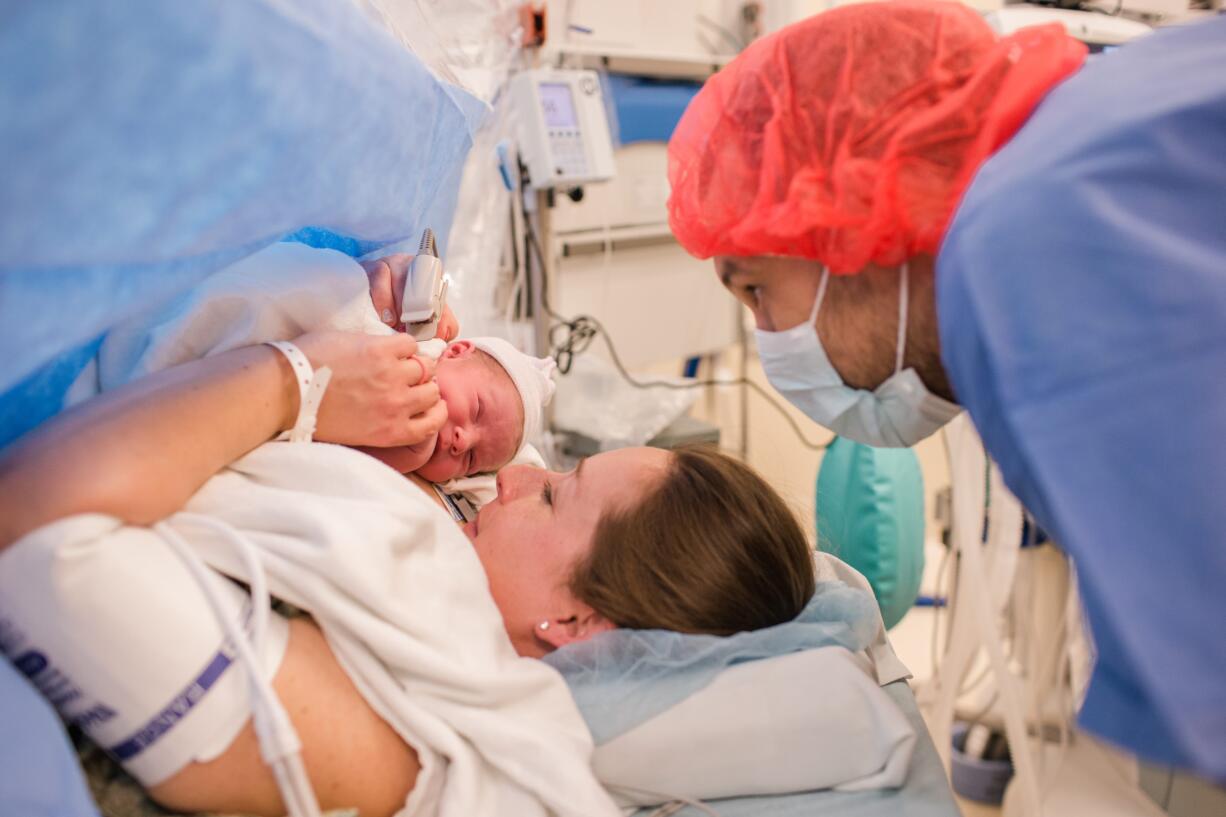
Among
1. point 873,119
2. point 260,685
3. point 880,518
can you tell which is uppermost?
point 873,119

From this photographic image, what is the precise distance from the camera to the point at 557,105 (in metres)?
2.17

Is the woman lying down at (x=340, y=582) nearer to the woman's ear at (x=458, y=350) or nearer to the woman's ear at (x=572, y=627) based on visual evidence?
the woman's ear at (x=572, y=627)

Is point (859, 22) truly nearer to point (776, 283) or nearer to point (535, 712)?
point (776, 283)

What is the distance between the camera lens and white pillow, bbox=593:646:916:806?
0.89 metres

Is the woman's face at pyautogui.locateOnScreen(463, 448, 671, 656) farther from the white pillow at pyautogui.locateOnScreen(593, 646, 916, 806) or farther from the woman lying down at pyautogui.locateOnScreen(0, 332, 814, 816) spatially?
the white pillow at pyautogui.locateOnScreen(593, 646, 916, 806)

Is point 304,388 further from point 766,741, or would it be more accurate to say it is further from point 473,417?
point 766,741

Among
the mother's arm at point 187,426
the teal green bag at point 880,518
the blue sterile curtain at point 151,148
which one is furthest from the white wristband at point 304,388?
the teal green bag at point 880,518

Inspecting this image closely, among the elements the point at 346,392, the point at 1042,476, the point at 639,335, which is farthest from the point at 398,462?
the point at 639,335

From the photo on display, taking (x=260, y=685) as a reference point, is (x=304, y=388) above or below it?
above

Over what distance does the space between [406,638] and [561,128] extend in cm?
162

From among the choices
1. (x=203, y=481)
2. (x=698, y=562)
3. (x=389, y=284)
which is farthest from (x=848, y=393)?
(x=203, y=481)

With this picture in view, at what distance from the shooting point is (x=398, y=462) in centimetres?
114

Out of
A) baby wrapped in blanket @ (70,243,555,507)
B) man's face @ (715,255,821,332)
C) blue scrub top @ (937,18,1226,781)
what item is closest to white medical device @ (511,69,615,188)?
baby wrapped in blanket @ (70,243,555,507)

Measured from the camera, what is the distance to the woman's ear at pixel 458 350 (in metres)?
1.32
